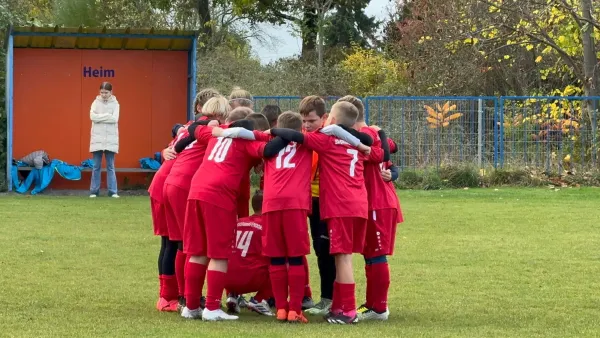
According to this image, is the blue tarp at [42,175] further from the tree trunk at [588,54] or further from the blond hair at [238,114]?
the blond hair at [238,114]

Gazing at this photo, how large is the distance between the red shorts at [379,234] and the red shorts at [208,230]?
99cm

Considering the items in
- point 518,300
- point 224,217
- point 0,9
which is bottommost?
point 518,300

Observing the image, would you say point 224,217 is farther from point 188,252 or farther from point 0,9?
point 0,9

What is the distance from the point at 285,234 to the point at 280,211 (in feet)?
0.54

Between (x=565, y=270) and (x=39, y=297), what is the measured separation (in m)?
4.86

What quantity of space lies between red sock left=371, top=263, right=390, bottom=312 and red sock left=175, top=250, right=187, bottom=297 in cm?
142

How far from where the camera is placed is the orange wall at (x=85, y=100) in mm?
20266

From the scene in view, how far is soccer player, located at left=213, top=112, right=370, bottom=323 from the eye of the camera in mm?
7617

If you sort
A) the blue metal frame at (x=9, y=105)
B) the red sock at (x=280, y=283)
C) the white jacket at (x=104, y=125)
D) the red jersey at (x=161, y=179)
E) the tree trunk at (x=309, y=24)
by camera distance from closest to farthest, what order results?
the red sock at (x=280, y=283), the red jersey at (x=161, y=179), the white jacket at (x=104, y=125), the blue metal frame at (x=9, y=105), the tree trunk at (x=309, y=24)

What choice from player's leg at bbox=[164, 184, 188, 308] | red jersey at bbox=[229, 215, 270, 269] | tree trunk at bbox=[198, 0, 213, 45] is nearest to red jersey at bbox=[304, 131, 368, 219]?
red jersey at bbox=[229, 215, 270, 269]

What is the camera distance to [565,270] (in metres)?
10.4

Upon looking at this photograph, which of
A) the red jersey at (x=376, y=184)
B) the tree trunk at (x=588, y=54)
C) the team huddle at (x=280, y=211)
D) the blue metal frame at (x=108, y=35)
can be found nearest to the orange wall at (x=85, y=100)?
the blue metal frame at (x=108, y=35)

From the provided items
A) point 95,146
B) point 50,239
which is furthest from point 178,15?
point 50,239

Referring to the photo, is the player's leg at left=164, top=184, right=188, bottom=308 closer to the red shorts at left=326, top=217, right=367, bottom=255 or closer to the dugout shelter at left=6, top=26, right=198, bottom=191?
the red shorts at left=326, top=217, right=367, bottom=255
